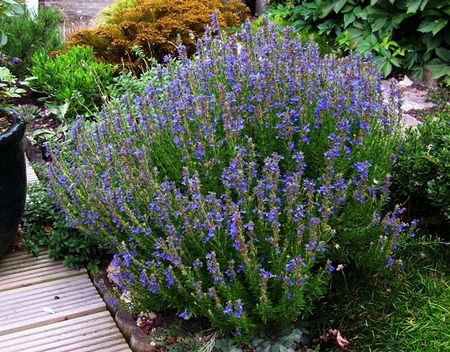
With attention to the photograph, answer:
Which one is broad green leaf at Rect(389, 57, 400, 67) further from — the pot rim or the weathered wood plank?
the weathered wood plank

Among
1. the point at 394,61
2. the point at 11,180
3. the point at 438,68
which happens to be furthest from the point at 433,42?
the point at 11,180

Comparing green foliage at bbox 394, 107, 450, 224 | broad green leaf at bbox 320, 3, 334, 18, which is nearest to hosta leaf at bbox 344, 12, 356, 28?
broad green leaf at bbox 320, 3, 334, 18

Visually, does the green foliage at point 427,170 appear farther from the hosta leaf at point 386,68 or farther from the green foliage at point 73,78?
the green foliage at point 73,78

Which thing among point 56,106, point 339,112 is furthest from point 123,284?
point 56,106

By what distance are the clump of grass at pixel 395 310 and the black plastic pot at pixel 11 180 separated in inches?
67.0

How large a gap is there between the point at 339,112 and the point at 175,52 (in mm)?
3318

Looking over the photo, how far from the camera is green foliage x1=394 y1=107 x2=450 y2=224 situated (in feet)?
9.35

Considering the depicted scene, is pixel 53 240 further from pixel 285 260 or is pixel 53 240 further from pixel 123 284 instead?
pixel 285 260

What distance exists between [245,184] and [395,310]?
3.26 ft

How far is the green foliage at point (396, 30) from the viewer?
192 inches

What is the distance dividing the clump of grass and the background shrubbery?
3.09 m

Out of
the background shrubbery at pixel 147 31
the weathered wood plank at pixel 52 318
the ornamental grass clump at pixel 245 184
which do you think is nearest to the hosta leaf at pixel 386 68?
the background shrubbery at pixel 147 31

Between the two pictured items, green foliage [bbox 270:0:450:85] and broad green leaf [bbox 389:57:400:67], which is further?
broad green leaf [bbox 389:57:400:67]

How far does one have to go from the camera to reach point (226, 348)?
2490mm
